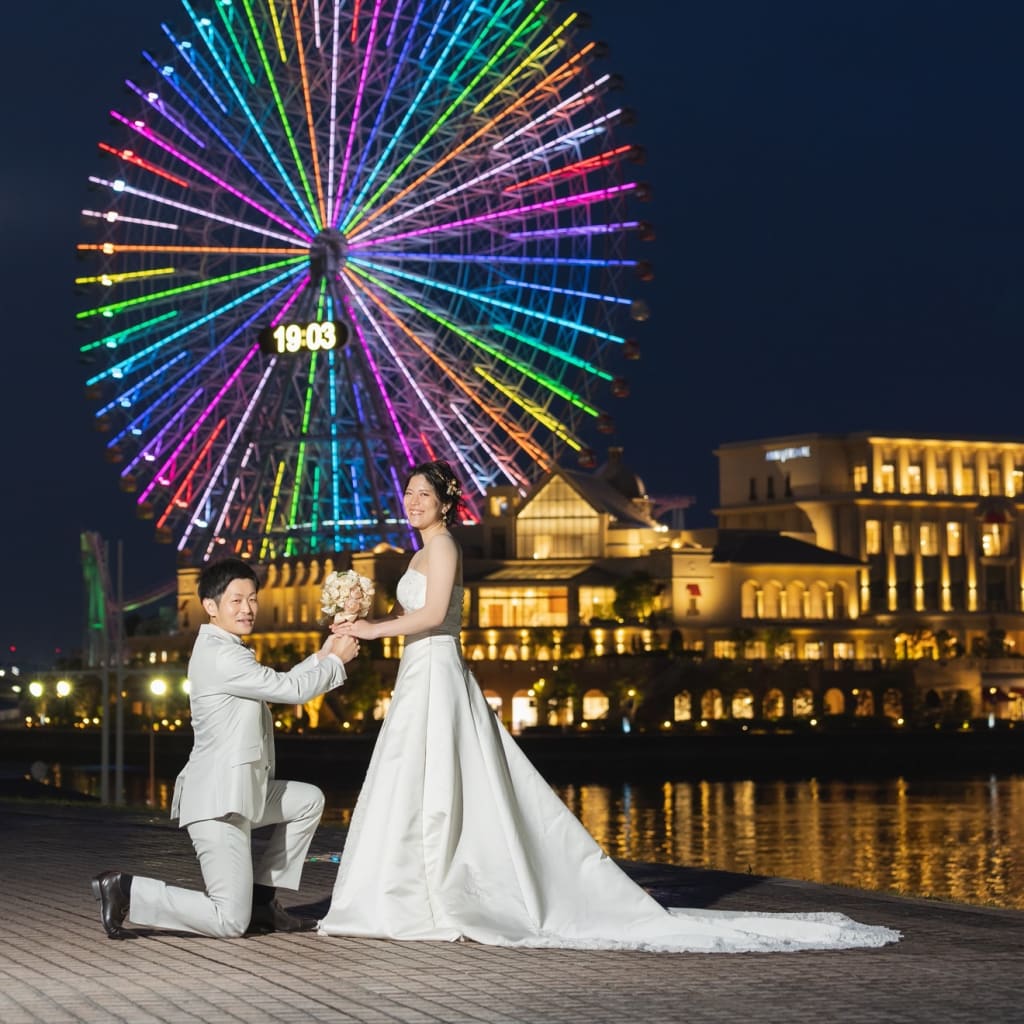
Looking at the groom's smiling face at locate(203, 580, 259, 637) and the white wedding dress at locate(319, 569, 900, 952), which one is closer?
the white wedding dress at locate(319, 569, 900, 952)

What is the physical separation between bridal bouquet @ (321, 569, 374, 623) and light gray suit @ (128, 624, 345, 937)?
0.85ft

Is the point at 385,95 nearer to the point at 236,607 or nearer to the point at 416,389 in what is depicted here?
the point at 416,389

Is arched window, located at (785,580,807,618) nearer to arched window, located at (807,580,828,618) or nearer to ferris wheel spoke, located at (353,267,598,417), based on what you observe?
arched window, located at (807,580,828,618)

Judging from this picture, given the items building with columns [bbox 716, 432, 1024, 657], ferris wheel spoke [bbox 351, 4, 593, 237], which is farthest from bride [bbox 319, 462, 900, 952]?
building with columns [bbox 716, 432, 1024, 657]

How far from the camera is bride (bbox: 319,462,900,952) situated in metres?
12.0

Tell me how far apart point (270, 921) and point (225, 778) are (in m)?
1.11

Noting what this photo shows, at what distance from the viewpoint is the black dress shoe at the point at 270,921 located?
40.8 feet

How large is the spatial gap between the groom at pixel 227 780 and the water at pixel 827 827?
22978 millimetres

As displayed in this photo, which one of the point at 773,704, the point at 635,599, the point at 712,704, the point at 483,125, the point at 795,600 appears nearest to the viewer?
the point at 483,125

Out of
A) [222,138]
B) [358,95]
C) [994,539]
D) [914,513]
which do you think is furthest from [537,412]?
[994,539]

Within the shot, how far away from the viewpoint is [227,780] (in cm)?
1188

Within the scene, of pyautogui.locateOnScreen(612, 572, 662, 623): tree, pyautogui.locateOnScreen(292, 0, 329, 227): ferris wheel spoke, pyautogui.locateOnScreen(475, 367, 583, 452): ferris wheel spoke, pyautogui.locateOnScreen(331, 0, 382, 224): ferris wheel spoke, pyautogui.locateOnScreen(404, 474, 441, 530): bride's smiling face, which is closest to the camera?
pyautogui.locateOnScreen(404, 474, 441, 530): bride's smiling face

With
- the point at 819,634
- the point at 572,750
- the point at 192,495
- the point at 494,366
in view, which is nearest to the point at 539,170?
the point at 494,366

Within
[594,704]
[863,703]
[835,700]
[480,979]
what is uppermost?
[480,979]
